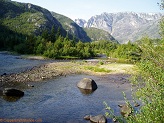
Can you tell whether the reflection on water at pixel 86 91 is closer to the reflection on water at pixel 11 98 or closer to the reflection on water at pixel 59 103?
the reflection on water at pixel 59 103

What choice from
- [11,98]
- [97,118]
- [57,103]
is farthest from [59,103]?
[97,118]

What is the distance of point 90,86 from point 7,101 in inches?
759

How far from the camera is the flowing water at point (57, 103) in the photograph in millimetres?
30134

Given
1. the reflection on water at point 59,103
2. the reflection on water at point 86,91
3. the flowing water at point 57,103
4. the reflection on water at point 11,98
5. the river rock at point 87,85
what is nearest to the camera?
the flowing water at point 57,103

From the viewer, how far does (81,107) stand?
35875mm

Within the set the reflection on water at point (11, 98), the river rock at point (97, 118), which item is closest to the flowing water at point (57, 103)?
the reflection on water at point (11, 98)

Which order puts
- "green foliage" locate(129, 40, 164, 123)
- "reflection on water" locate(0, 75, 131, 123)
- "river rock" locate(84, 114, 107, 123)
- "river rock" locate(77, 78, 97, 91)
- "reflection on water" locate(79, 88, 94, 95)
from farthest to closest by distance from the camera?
"river rock" locate(77, 78, 97, 91), "reflection on water" locate(79, 88, 94, 95), "reflection on water" locate(0, 75, 131, 123), "river rock" locate(84, 114, 107, 123), "green foliage" locate(129, 40, 164, 123)

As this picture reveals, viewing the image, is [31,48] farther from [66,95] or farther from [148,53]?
[148,53]

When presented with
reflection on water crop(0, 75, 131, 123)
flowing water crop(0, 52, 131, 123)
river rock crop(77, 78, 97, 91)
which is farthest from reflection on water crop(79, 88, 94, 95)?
river rock crop(77, 78, 97, 91)

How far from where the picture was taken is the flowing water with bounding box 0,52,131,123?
30134mm

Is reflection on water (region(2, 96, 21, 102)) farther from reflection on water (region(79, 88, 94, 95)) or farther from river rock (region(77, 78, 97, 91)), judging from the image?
river rock (region(77, 78, 97, 91))

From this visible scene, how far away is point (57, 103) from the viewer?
36.7m

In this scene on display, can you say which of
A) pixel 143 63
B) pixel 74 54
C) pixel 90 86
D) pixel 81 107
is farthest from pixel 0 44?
pixel 143 63

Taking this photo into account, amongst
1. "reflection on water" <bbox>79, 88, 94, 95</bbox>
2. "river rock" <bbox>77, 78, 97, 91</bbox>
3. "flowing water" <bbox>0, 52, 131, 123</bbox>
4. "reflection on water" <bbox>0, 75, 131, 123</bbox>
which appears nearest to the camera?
"flowing water" <bbox>0, 52, 131, 123</bbox>
